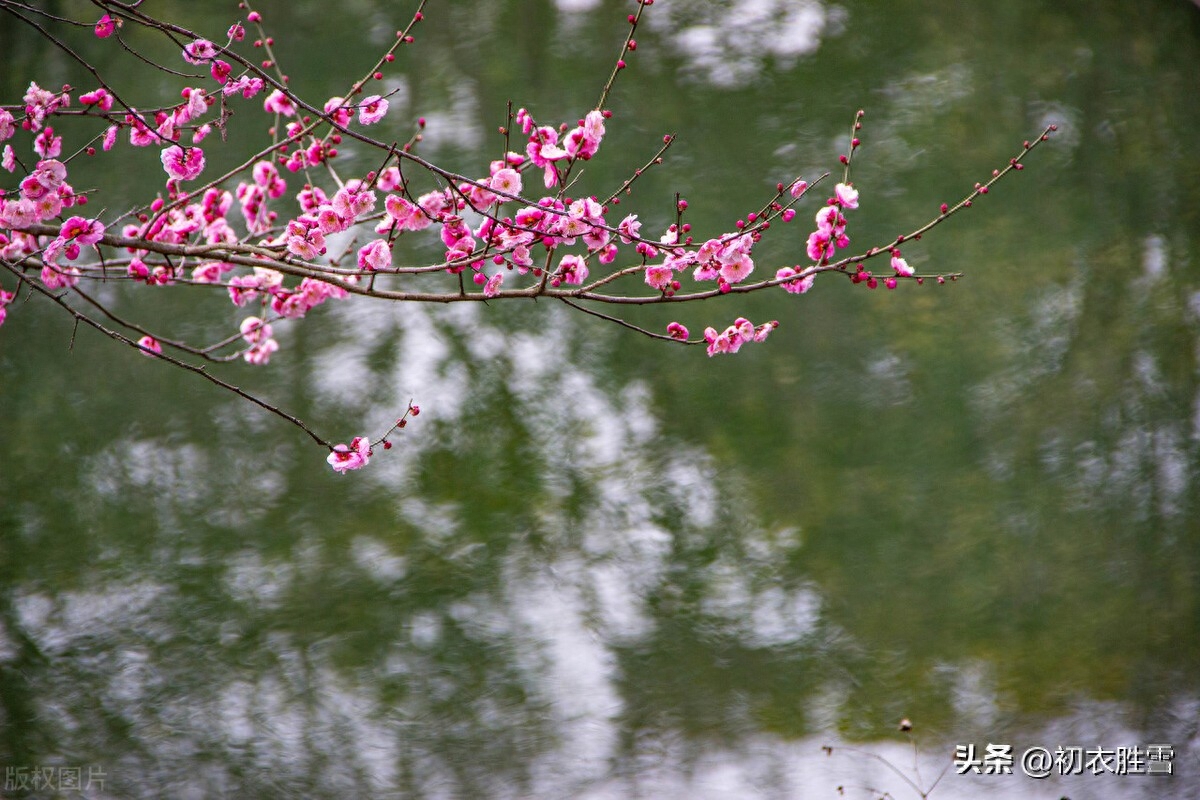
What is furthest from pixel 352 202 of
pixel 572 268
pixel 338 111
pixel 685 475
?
pixel 685 475

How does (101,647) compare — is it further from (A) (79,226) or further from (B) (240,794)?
(A) (79,226)

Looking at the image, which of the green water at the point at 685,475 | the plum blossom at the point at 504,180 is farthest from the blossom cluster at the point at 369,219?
the green water at the point at 685,475

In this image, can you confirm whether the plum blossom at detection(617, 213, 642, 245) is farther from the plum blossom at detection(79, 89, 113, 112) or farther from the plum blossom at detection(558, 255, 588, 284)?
the plum blossom at detection(79, 89, 113, 112)

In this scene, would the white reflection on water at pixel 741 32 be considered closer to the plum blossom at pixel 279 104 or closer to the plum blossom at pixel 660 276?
the plum blossom at pixel 279 104

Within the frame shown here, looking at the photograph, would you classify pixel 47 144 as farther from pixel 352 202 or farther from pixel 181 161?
pixel 352 202

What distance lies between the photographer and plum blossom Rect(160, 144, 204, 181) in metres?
1.41

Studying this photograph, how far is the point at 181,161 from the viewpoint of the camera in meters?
1.43

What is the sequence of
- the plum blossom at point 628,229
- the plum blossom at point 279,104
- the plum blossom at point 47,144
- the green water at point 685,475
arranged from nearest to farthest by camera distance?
the plum blossom at point 628,229 → the plum blossom at point 47,144 → the plum blossom at point 279,104 → the green water at point 685,475

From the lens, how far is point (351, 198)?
140 centimetres

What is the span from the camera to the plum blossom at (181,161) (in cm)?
141

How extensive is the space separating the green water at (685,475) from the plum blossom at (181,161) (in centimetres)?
103

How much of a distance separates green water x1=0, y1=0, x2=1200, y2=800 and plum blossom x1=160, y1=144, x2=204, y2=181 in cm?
103

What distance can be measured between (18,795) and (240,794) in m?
0.43

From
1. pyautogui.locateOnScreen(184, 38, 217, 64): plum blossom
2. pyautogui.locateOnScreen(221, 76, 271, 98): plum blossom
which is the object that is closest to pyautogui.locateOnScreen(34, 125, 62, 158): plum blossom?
pyautogui.locateOnScreen(221, 76, 271, 98): plum blossom
